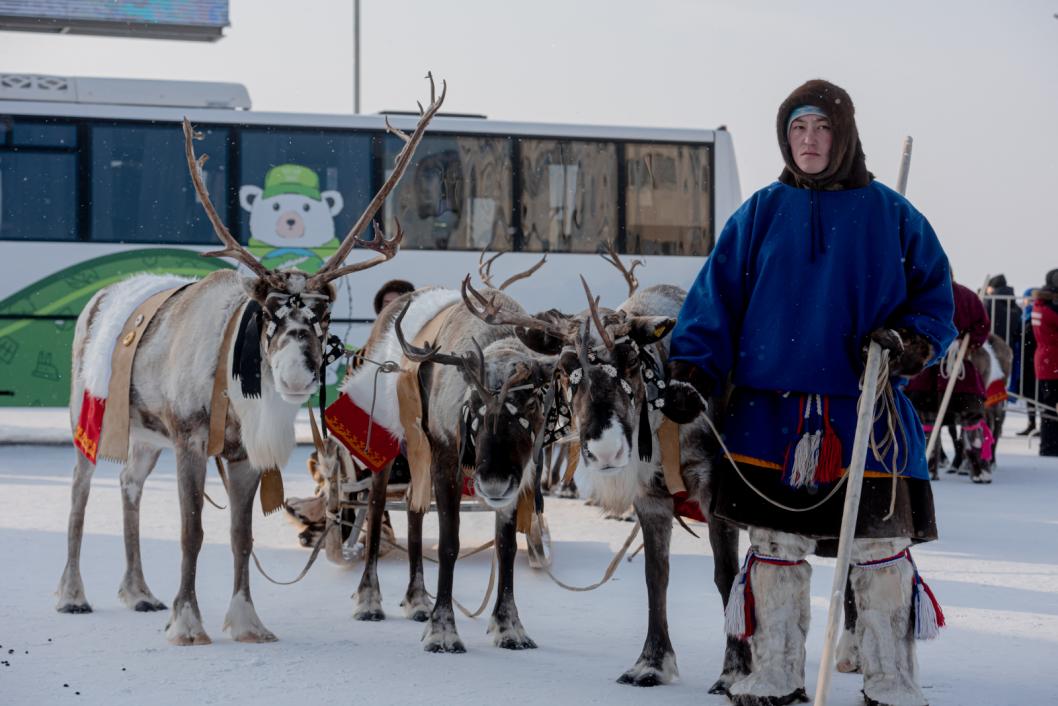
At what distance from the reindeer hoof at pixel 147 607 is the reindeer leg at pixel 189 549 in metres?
0.54

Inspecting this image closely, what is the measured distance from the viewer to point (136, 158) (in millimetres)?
14750

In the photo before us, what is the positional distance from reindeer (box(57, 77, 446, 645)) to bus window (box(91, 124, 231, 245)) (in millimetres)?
8414

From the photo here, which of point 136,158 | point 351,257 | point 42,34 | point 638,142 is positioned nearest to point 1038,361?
point 638,142

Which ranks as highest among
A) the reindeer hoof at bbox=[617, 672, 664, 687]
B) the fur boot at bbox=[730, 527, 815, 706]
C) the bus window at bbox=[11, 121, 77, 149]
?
the bus window at bbox=[11, 121, 77, 149]

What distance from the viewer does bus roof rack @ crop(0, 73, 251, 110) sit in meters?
14.7

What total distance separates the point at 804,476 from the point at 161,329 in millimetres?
3170

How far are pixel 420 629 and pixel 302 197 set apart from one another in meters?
9.33

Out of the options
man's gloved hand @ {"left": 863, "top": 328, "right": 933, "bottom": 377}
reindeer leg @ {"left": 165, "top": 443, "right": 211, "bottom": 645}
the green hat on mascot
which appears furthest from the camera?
the green hat on mascot

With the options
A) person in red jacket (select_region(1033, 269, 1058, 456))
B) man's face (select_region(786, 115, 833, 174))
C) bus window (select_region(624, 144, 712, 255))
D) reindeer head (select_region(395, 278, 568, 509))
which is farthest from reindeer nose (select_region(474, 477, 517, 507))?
bus window (select_region(624, 144, 712, 255))

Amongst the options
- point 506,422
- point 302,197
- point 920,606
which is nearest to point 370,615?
point 506,422

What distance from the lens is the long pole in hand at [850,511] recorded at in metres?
4.10

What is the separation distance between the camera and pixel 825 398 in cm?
461

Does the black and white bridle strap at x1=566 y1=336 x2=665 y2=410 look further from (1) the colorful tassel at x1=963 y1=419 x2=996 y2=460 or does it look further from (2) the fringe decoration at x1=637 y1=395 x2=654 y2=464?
(1) the colorful tassel at x1=963 y1=419 x2=996 y2=460

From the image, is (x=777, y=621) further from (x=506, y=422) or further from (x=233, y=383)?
(x=233, y=383)
